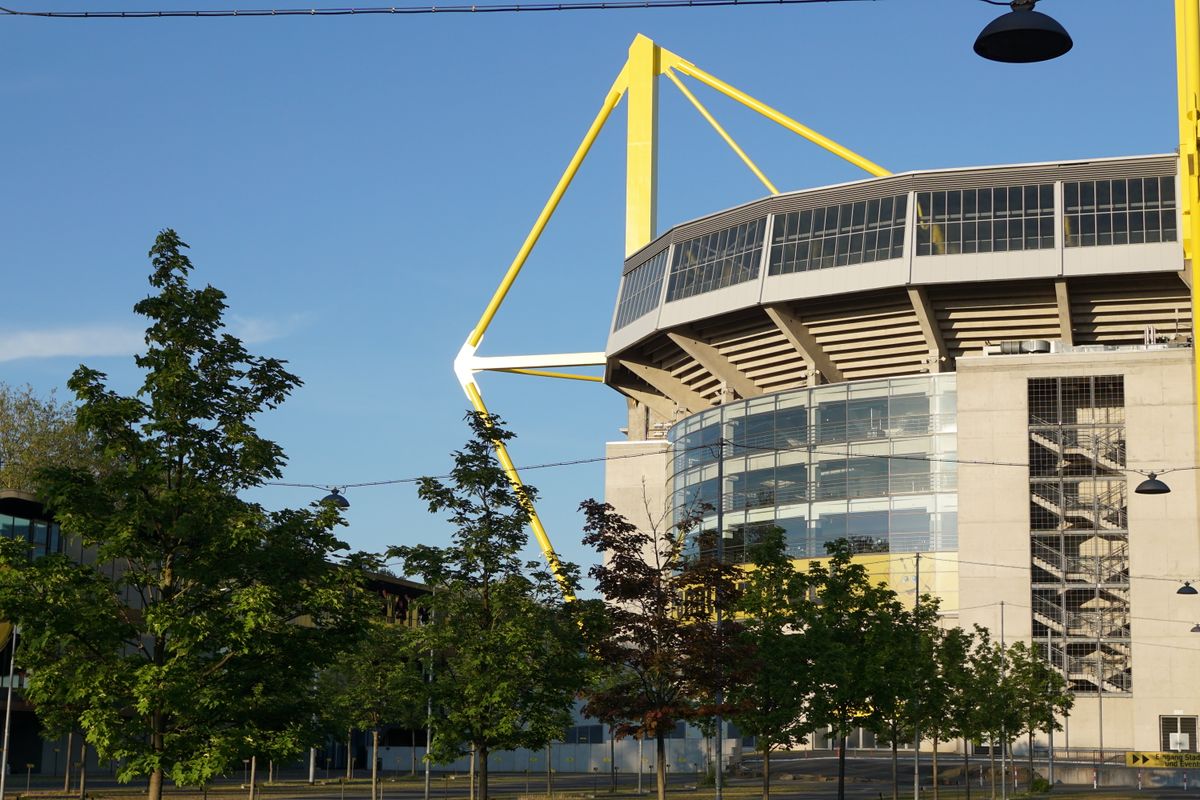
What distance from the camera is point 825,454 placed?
91.6 m

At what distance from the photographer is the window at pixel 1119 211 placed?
81.8 metres

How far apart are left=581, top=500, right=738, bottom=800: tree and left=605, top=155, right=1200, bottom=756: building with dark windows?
41995 millimetres

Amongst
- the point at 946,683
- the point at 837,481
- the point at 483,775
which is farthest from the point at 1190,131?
the point at 483,775

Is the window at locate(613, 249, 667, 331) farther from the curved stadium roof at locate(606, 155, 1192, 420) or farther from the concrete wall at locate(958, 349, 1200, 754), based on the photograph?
the concrete wall at locate(958, 349, 1200, 754)

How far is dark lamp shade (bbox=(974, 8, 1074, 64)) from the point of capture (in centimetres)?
1672

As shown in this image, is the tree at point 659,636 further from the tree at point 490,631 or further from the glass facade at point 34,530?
the glass facade at point 34,530

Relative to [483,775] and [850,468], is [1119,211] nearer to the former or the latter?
[850,468]

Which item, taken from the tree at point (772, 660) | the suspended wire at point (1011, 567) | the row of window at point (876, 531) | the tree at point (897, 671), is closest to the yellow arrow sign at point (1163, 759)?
the suspended wire at point (1011, 567)

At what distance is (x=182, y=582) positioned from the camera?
26469 mm

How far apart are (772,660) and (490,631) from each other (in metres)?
10.4

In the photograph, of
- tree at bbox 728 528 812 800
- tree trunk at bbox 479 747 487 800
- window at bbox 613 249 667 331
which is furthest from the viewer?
window at bbox 613 249 667 331

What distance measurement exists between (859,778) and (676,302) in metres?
34.2

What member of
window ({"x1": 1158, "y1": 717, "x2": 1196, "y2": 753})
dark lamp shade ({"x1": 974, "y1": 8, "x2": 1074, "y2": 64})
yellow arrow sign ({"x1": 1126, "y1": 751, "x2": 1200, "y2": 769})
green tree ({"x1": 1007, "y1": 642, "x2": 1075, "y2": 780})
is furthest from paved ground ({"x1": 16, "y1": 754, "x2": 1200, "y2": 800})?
dark lamp shade ({"x1": 974, "y1": 8, "x2": 1074, "y2": 64})

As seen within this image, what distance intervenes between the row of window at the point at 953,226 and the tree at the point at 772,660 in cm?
4159
